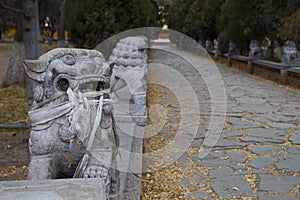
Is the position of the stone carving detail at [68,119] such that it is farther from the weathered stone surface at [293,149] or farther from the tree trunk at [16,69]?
the tree trunk at [16,69]

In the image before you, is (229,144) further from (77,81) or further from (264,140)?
(77,81)

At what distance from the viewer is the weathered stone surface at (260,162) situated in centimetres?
448

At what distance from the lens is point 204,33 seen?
72.7 ft

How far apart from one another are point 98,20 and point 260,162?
223 inches

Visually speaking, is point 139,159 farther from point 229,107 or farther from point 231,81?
point 231,81

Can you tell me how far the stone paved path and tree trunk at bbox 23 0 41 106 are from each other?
7.44ft

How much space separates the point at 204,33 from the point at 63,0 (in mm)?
10539

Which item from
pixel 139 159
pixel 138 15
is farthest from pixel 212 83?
pixel 139 159

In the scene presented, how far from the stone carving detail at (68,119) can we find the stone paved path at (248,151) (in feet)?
4.92

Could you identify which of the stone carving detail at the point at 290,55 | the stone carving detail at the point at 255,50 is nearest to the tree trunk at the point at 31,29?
the stone carving detail at the point at 290,55

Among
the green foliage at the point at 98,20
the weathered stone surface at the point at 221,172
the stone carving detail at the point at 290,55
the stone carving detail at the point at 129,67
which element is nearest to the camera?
the weathered stone surface at the point at 221,172

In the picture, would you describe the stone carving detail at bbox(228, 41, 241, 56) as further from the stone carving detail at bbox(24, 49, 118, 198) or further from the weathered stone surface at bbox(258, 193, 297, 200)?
the stone carving detail at bbox(24, 49, 118, 198)

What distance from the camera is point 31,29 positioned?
5.64 m

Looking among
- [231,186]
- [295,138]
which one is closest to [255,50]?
[295,138]
